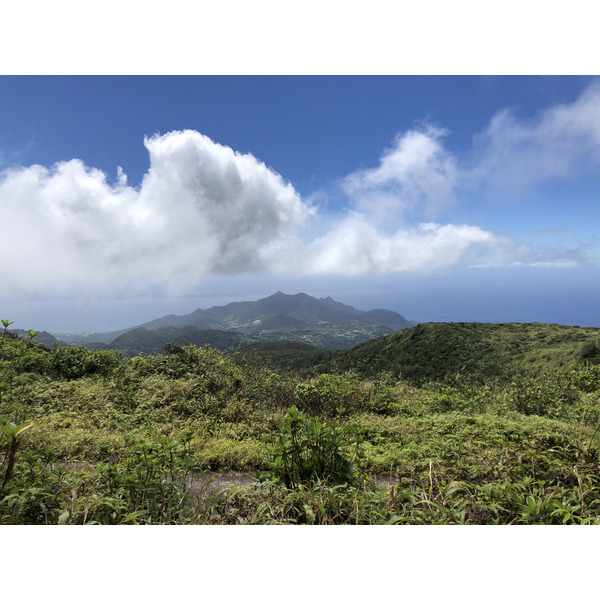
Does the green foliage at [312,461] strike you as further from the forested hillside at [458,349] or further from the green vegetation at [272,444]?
the forested hillside at [458,349]

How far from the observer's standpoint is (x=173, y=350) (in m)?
8.31

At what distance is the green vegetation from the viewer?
6.22 ft

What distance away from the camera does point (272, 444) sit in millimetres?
4094

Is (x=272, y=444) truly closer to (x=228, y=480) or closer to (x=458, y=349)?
(x=228, y=480)

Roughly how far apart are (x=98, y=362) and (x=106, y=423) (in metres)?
3.42

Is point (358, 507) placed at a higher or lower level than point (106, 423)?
higher

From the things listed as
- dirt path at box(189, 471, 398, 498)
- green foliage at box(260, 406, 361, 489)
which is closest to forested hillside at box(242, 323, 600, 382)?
dirt path at box(189, 471, 398, 498)

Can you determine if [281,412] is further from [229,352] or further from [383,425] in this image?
[229,352]

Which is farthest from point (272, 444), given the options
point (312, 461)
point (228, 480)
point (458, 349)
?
point (458, 349)

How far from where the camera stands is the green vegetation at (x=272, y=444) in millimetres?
1896

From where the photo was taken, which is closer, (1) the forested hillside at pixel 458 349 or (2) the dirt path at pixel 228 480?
(2) the dirt path at pixel 228 480

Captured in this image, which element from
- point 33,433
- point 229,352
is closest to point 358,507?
point 33,433

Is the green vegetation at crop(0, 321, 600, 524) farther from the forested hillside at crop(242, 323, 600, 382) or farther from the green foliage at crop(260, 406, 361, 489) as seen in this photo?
the forested hillside at crop(242, 323, 600, 382)

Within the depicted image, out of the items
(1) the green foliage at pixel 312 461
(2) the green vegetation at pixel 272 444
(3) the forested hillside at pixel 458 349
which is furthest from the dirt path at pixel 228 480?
(3) the forested hillside at pixel 458 349
